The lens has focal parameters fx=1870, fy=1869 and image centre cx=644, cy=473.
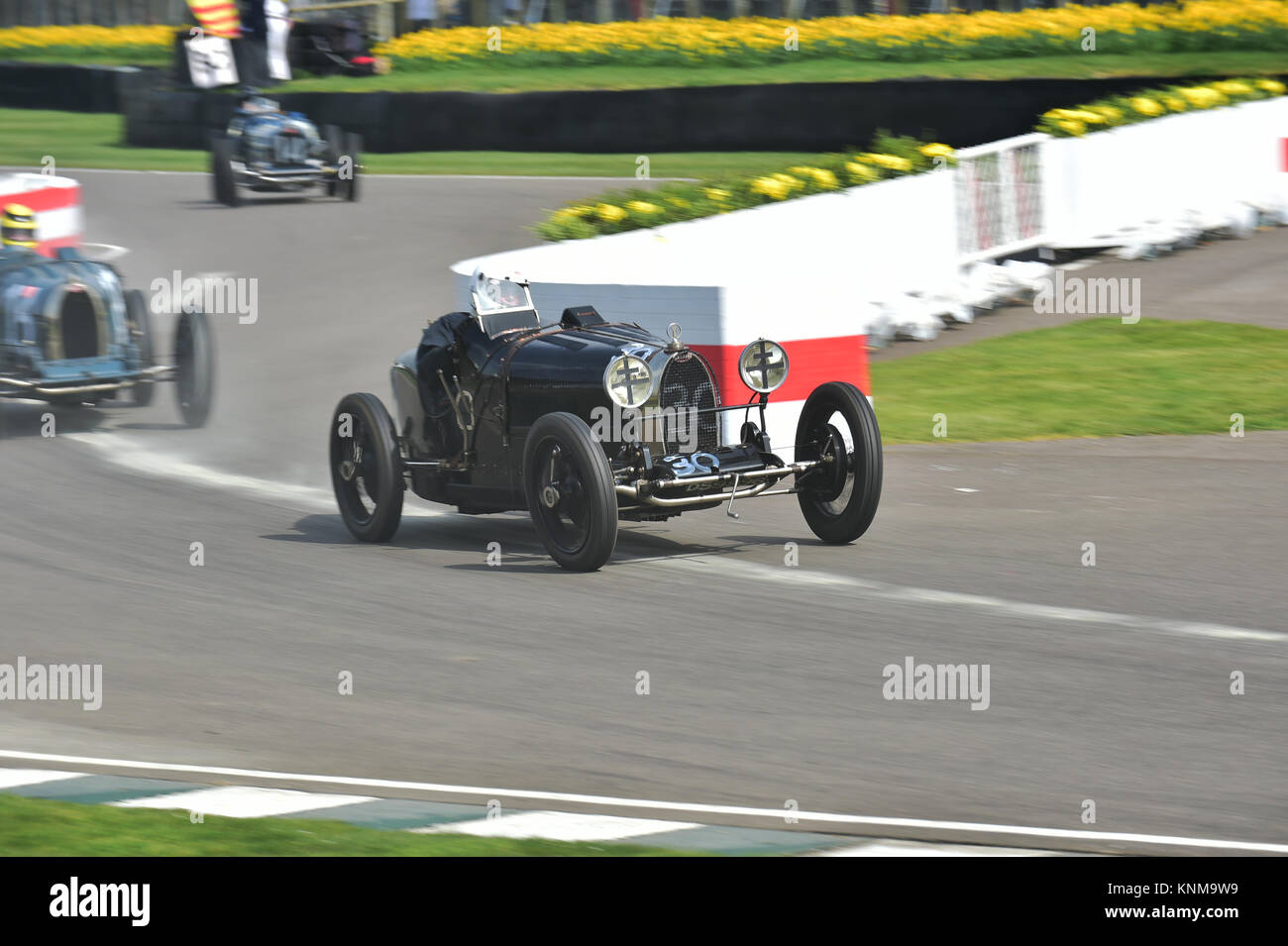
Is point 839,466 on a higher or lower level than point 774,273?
lower

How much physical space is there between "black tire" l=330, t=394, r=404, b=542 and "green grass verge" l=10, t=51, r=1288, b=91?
→ 1542 centimetres

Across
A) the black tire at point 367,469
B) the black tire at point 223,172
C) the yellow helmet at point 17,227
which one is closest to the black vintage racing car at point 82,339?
the yellow helmet at point 17,227

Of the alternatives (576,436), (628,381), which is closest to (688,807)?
(576,436)

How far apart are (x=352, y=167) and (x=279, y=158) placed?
107cm

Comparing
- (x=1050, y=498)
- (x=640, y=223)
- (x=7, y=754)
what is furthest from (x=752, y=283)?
(x=7, y=754)

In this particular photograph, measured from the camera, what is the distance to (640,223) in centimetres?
1728

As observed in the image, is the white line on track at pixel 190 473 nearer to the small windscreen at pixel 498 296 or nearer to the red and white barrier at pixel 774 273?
the small windscreen at pixel 498 296

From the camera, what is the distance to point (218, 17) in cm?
3481

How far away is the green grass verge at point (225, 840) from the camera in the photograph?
550cm

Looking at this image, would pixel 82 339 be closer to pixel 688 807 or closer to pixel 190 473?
pixel 190 473

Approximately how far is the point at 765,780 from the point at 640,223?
453 inches

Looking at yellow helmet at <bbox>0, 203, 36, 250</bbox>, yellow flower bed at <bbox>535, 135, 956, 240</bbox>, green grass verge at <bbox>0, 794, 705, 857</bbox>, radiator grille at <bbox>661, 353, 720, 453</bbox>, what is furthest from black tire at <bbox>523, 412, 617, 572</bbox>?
yellow flower bed at <bbox>535, 135, 956, 240</bbox>

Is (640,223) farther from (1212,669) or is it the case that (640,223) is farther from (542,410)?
(1212,669)

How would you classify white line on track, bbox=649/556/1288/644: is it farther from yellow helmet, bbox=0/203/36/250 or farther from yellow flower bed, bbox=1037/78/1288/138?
yellow flower bed, bbox=1037/78/1288/138
